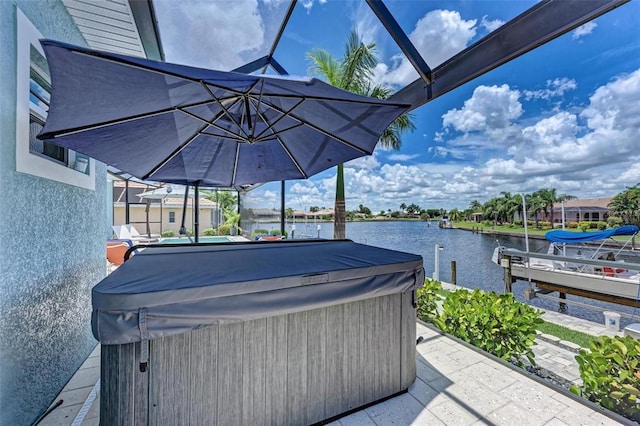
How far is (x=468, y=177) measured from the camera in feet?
45.3

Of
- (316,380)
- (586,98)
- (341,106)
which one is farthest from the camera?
(586,98)

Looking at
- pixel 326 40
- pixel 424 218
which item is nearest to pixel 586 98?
pixel 424 218

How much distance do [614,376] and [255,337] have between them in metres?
2.81

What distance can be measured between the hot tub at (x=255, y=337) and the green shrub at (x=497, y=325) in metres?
1.22

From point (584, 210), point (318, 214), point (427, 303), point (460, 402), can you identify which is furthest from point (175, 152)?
point (318, 214)

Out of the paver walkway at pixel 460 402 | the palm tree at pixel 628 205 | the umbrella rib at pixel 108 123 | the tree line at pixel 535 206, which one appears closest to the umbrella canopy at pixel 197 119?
the umbrella rib at pixel 108 123

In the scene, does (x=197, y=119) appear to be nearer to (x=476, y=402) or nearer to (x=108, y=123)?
(x=108, y=123)

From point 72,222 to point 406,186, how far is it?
1938 cm

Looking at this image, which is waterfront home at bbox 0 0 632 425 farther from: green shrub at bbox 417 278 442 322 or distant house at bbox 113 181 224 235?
distant house at bbox 113 181 224 235

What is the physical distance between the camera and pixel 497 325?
2.91 m

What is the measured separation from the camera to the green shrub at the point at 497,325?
2.82 metres

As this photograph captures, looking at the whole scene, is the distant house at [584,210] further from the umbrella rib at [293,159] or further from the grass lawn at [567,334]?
the umbrella rib at [293,159]

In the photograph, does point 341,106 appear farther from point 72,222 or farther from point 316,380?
point 72,222

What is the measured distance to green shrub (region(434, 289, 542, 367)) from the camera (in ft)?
9.25
